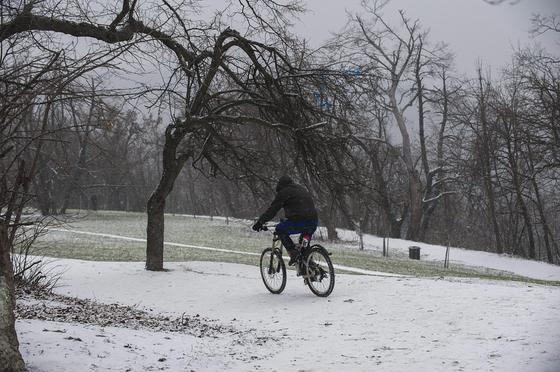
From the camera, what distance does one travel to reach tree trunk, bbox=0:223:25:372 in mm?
4336

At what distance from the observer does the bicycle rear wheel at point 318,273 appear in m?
9.74

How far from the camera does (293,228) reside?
32.1ft

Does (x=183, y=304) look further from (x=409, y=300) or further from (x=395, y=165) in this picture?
(x=395, y=165)

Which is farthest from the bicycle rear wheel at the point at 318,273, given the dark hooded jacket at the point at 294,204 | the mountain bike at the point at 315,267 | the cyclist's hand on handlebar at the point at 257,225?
the cyclist's hand on handlebar at the point at 257,225

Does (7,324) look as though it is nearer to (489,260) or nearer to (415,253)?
(415,253)

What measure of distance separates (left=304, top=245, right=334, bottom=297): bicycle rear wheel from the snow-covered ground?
6.8 inches

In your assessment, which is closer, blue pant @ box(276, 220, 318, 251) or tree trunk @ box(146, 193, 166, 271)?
blue pant @ box(276, 220, 318, 251)

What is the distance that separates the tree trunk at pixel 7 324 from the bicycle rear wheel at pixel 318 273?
557 cm

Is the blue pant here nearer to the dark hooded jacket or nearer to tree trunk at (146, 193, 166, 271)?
the dark hooded jacket

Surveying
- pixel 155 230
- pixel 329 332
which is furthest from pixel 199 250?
pixel 329 332

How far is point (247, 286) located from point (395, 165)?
4303cm

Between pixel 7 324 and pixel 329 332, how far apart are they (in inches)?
162

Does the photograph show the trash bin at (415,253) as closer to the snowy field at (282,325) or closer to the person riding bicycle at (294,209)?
the snowy field at (282,325)

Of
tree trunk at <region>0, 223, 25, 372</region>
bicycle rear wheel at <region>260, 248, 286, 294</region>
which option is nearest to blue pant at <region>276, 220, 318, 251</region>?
bicycle rear wheel at <region>260, 248, 286, 294</region>
